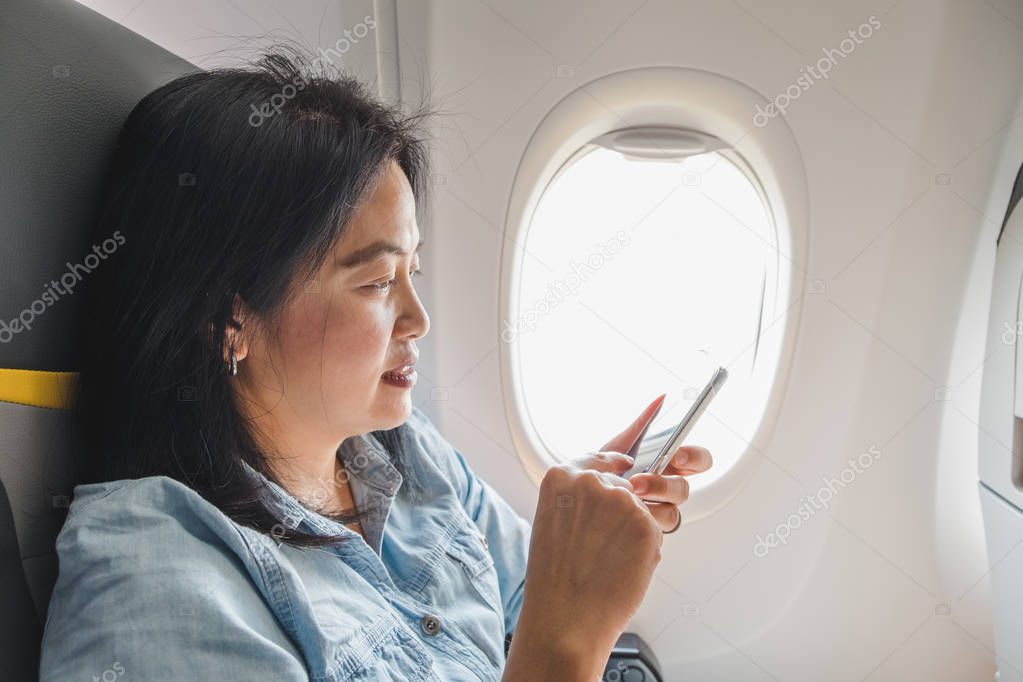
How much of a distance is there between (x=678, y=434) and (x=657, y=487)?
74 millimetres

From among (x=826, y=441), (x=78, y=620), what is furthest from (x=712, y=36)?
(x=78, y=620)

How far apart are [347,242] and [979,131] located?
3.36 ft

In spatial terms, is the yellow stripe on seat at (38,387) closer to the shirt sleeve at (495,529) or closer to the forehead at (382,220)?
the forehead at (382,220)

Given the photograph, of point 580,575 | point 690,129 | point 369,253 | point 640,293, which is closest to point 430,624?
point 580,575

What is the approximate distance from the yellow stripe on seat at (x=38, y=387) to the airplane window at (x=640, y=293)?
764 millimetres

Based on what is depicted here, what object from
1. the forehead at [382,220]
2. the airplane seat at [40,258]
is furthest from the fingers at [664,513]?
the airplane seat at [40,258]

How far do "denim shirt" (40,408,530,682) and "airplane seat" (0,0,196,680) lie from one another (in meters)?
0.04

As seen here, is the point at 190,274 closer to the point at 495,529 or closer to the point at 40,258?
the point at 40,258

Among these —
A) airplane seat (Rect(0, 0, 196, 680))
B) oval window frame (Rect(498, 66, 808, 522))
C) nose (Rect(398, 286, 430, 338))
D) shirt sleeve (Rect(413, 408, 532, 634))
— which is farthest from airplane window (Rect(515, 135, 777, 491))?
airplane seat (Rect(0, 0, 196, 680))

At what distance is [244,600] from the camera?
860 millimetres

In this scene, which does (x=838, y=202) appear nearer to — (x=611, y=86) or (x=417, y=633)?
(x=611, y=86)

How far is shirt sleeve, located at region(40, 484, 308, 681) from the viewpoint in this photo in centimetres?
76

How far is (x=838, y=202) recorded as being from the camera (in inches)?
57.6

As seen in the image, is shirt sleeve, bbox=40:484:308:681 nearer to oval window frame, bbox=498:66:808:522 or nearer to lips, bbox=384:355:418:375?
lips, bbox=384:355:418:375
